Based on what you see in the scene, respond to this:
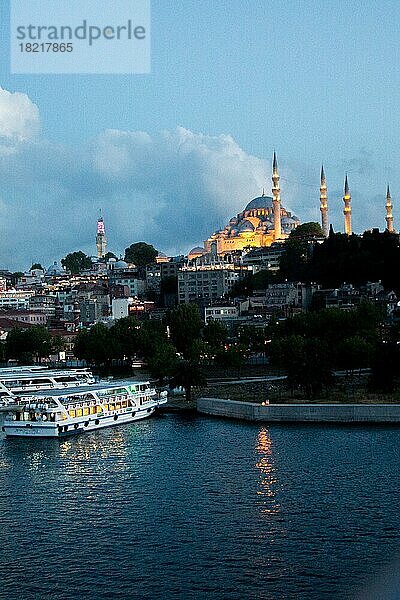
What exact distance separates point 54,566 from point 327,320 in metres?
25.3

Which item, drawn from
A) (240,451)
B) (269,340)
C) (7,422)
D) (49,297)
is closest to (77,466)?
(240,451)

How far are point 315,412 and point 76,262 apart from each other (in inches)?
3078

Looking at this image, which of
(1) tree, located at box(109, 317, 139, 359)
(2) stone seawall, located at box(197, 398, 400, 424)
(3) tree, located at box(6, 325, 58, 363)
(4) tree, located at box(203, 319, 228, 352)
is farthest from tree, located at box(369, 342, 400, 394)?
(3) tree, located at box(6, 325, 58, 363)

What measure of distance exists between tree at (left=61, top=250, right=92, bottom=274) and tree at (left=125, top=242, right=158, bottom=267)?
10.2 m

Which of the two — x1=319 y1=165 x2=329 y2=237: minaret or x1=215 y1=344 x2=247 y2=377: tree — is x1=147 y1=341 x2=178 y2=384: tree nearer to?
x1=215 y1=344 x2=247 y2=377: tree

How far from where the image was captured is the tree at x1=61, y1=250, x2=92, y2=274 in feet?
326

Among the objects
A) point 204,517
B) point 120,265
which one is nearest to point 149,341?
point 204,517

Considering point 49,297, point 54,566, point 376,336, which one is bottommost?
point 54,566

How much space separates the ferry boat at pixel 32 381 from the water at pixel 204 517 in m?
8.18

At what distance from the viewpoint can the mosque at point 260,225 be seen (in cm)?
Result: 7450

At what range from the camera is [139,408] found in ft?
88.1

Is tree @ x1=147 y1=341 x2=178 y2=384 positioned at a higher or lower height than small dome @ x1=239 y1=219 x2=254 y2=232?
lower

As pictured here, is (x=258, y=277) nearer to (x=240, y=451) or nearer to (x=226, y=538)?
(x=240, y=451)

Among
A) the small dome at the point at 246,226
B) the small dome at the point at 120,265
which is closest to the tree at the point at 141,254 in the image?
the small dome at the point at 120,265
